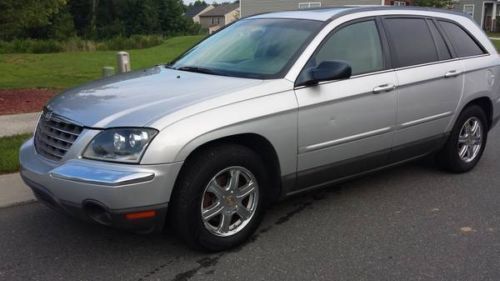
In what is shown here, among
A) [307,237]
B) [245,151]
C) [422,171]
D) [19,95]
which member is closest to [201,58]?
[245,151]

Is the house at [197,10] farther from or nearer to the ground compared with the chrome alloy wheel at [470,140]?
nearer to the ground

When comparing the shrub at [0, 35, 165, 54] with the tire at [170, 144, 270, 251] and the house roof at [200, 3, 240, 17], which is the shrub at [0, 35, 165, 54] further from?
the house roof at [200, 3, 240, 17]

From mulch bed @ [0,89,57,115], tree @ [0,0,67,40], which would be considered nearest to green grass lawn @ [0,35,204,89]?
mulch bed @ [0,89,57,115]

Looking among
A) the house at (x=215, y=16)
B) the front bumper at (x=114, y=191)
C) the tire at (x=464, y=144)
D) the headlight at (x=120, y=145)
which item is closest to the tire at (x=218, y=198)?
the front bumper at (x=114, y=191)

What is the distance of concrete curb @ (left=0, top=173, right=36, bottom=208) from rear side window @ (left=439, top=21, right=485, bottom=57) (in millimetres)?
4391

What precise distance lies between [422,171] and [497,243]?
1963 millimetres

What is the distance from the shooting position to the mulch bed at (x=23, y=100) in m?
9.54

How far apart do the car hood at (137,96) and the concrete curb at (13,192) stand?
128 centimetres

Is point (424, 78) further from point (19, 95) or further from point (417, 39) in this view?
point (19, 95)

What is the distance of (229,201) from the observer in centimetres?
411

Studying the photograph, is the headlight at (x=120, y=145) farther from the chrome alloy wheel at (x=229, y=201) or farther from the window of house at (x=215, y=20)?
the window of house at (x=215, y=20)

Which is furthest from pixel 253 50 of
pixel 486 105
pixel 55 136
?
pixel 486 105

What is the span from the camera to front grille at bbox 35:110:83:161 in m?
3.85

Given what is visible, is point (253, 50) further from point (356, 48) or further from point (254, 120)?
point (254, 120)
